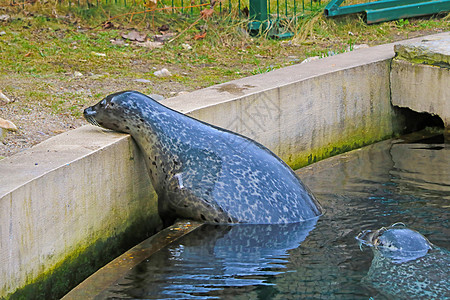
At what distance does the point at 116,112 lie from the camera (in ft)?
15.0

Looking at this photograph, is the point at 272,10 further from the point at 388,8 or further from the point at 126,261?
the point at 126,261

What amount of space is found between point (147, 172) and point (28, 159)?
3.09ft

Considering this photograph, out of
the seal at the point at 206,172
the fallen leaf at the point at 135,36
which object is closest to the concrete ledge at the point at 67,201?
the seal at the point at 206,172

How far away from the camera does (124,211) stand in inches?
173

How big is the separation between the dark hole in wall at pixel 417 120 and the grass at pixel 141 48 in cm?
117

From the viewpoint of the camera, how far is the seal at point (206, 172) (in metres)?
4.41

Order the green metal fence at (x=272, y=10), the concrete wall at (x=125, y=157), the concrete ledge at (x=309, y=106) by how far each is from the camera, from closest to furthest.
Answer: the concrete wall at (x=125, y=157) < the concrete ledge at (x=309, y=106) < the green metal fence at (x=272, y=10)

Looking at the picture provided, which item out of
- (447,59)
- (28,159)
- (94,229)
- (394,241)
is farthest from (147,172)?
(447,59)

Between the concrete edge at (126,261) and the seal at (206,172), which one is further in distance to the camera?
the seal at (206,172)

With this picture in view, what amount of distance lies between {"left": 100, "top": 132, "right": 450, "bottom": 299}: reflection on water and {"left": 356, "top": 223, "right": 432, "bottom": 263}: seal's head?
0.32 ft

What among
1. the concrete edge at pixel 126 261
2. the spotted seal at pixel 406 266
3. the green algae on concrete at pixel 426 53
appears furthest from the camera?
the green algae on concrete at pixel 426 53

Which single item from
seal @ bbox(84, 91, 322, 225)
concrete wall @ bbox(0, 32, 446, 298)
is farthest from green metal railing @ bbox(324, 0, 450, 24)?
seal @ bbox(84, 91, 322, 225)

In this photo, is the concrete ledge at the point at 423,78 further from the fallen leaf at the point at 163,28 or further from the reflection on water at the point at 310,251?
the fallen leaf at the point at 163,28

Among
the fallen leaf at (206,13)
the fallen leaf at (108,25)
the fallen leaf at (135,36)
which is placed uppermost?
the fallen leaf at (206,13)
